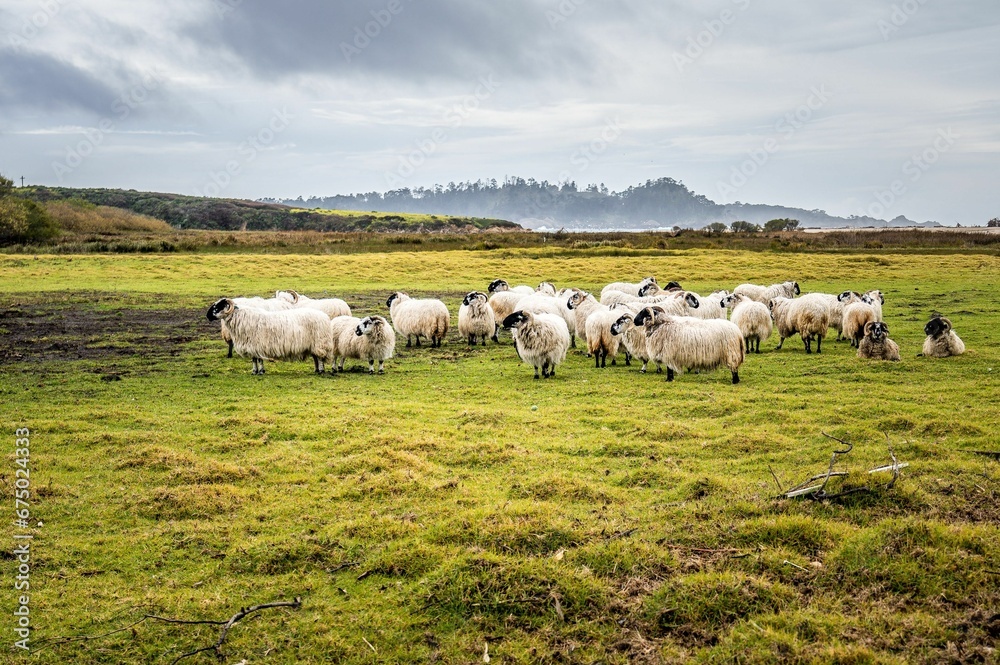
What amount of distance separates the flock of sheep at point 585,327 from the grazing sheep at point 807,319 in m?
0.03

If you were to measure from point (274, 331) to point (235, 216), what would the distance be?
13236 centimetres

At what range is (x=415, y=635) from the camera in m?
5.47

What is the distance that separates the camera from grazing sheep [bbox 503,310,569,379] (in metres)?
15.2

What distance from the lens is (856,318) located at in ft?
61.1

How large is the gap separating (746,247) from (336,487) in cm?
5609

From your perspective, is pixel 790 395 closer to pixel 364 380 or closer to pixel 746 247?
pixel 364 380

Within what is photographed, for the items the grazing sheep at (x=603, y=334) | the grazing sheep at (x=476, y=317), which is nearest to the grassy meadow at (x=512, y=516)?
the grazing sheep at (x=603, y=334)

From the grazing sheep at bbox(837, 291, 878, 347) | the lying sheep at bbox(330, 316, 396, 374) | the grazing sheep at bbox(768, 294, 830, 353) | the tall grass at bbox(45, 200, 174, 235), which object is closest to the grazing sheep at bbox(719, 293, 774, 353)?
the grazing sheep at bbox(768, 294, 830, 353)

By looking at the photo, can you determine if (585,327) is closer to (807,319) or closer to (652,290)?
(652,290)

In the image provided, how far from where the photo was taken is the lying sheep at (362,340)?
15865 millimetres

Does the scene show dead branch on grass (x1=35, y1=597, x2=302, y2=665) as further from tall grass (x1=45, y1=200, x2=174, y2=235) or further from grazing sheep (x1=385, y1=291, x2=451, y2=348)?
tall grass (x1=45, y1=200, x2=174, y2=235)

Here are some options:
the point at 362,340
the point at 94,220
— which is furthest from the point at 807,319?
the point at 94,220

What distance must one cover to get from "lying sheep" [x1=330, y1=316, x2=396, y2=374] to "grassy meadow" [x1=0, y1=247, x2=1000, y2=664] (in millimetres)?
887

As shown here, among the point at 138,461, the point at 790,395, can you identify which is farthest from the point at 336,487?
the point at 790,395
